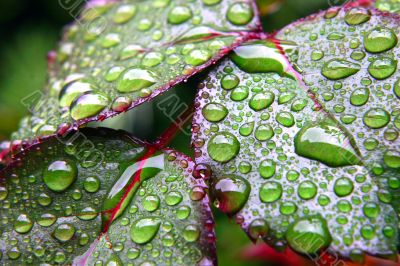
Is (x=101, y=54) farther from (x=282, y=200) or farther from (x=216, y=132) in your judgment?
(x=282, y=200)

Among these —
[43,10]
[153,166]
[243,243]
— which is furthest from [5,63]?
[153,166]

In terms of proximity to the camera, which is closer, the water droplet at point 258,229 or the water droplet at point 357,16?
the water droplet at point 258,229

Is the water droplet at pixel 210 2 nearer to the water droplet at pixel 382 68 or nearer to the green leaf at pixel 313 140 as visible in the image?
the green leaf at pixel 313 140

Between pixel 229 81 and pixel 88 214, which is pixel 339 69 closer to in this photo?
pixel 229 81

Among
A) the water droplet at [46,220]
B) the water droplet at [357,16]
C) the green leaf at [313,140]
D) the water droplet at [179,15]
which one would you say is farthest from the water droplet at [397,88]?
Answer: the water droplet at [46,220]

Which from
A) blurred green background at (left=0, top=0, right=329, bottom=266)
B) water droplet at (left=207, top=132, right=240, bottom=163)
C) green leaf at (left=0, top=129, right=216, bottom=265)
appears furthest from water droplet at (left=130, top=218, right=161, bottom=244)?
blurred green background at (left=0, top=0, right=329, bottom=266)

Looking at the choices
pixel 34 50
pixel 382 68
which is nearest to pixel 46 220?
pixel 382 68
